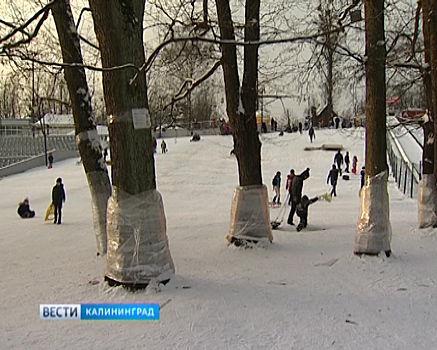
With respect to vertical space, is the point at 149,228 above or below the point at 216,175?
above

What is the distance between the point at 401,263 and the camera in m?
6.50

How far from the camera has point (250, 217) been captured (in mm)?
7773

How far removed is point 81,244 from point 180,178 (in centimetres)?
1770

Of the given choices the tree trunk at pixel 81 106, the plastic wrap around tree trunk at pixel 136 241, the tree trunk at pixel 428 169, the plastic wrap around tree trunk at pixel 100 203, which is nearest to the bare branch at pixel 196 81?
the tree trunk at pixel 81 106

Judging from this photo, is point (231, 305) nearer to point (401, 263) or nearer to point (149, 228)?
point (149, 228)

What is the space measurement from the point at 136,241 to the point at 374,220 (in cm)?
347

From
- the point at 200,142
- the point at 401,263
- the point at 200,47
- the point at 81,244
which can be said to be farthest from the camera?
the point at 200,142

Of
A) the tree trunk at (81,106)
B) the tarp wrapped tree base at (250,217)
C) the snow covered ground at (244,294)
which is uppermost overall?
the tree trunk at (81,106)

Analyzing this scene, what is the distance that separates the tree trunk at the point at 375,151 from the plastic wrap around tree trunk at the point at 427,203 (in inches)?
127

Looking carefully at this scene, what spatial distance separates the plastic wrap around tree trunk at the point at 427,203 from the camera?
373 inches

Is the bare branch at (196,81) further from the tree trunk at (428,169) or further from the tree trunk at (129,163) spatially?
the tree trunk at (428,169)

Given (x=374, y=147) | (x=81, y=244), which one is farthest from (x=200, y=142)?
(x=374, y=147)

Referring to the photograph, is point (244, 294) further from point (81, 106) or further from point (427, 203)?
point (427, 203)

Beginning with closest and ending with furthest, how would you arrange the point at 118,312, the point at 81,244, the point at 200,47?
the point at 118,312 → the point at 200,47 → the point at 81,244
